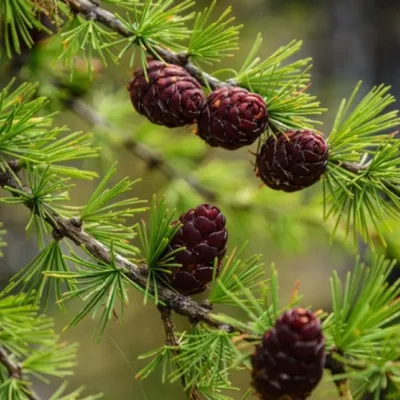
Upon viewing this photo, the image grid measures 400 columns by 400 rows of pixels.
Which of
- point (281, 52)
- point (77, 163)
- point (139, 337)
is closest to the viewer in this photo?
point (281, 52)

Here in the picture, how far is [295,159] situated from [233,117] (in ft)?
0.25

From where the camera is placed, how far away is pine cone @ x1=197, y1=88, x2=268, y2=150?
64 centimetres

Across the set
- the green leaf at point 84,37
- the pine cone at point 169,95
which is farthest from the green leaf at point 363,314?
the green leaf at point 84,37

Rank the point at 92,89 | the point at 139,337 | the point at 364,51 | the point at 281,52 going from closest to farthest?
the point at 281,52, the point at 92,89, the point at 139,337, the point at 364,51

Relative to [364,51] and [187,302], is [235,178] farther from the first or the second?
[364,51]

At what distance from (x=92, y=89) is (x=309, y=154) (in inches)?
28.9

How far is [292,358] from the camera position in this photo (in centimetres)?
49

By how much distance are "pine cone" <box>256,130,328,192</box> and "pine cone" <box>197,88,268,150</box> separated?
28mm

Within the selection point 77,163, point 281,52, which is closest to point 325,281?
point 77,163

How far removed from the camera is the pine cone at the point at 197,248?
611 mm

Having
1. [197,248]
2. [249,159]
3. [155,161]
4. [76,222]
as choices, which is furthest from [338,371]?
[249,159]

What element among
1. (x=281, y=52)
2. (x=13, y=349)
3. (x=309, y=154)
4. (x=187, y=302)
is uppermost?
(x=281, y=52)

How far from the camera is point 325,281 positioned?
3.84 meters

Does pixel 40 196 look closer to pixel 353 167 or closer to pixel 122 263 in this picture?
pixel 122 263
